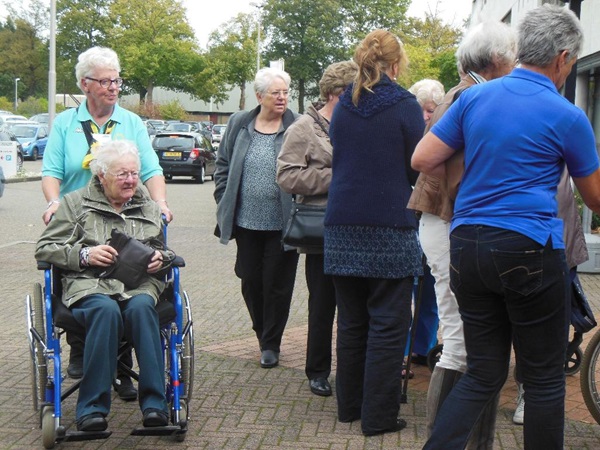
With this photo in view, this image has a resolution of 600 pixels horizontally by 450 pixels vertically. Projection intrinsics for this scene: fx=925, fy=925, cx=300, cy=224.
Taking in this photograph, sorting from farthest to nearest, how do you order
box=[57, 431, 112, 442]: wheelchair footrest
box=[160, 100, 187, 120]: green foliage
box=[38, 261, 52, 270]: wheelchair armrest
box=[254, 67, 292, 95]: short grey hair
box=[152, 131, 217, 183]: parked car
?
box=[160, 100, 187, 120]: green foliage, box=[152, 131, 217, 183]: parked car, box=[254, 67, 292, 95]: short grey hair, box=[38, 261, 52, 270]: wheelchair armrest, box=[57, 431, 112, 442]: wheelchair footrest

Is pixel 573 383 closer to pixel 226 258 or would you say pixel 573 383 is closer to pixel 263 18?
pixel 226 258

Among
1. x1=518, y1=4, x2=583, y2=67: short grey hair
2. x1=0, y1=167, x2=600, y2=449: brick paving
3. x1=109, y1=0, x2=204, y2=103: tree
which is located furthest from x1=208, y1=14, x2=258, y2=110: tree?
x1=518, y1=4, x2=583, y2=67: short grey hair

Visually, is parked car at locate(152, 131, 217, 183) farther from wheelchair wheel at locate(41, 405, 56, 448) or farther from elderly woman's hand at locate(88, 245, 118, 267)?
wheelchair wheel at locate(41, 405, 56, 448)

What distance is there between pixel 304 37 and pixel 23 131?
40547mm

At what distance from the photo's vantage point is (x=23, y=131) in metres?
39.9

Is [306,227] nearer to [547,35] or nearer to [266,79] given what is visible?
[266,79]

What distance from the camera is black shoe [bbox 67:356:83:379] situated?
5.29 metres

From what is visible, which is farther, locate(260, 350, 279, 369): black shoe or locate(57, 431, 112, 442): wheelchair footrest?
locate(260, 350, 279, 369): black shoe

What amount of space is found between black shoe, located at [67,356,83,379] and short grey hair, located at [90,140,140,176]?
1.20 meters

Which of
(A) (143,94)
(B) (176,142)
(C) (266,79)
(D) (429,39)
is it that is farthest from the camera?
(A) (143,94)

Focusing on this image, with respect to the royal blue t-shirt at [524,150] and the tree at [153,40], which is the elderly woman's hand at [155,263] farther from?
the tree at [153,40]

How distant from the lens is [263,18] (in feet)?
258

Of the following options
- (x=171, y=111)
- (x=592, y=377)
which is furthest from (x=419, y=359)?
(x=171, y=111)

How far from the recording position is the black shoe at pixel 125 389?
5238mm
